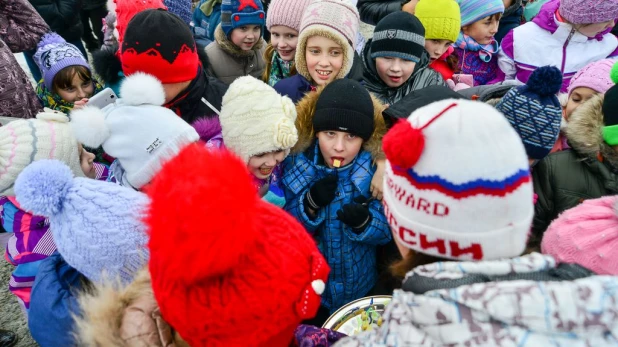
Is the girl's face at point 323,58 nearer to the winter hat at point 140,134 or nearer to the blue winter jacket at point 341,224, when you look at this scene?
the blue winter jacket at point 341,224

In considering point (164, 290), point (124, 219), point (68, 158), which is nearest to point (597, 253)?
point (164, 290)

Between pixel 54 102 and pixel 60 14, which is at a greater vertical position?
pixel 60 14

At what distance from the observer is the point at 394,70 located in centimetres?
234

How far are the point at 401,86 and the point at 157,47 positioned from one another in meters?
1.43

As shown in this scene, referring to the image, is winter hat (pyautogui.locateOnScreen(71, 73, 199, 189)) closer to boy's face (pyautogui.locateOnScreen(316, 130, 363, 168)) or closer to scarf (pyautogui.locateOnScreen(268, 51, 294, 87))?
boy's face (pyautogui.locateOnScreen(316, 130, 363, 168))

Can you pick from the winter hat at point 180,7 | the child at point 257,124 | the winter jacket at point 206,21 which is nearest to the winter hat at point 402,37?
the child at point 257,124

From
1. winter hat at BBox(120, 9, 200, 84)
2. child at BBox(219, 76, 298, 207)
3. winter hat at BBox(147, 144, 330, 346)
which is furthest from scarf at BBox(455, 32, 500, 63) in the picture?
winter hat at BBox(147, 144, 330, 346)

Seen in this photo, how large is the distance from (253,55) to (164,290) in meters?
2.61

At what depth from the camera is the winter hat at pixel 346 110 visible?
1.75 m

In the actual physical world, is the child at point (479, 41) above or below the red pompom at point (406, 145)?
below

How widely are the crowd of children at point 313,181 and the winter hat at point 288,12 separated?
1cm

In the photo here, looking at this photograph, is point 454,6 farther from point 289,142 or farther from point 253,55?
point 289,142

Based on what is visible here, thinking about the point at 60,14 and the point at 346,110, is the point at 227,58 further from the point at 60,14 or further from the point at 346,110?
the point at 60,14

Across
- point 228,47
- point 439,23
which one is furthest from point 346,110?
point 228,47
